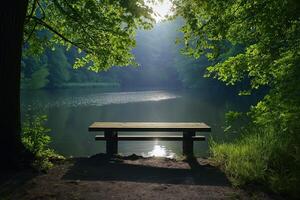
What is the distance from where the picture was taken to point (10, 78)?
688 cm

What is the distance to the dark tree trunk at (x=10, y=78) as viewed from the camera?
670cm

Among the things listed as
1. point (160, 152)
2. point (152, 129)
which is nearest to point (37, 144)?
point (152, 129)

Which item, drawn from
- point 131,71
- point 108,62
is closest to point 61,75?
point 131,71

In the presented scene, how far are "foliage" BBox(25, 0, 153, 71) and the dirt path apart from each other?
9.87ft

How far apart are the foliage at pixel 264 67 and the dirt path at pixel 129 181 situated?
54 cm

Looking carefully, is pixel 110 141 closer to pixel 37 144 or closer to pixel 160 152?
pixel 37 144

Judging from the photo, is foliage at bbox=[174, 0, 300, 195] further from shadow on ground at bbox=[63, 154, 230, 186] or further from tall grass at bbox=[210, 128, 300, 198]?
shadow on ground at bbox=[63, 154, 230, 186]

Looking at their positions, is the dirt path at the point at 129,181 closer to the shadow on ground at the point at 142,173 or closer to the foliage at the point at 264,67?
the shadow on ground at the point at 142,173

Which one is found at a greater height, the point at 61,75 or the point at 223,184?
the point at 61,75

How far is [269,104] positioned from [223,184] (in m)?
1.68

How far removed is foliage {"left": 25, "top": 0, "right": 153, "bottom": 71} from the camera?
30.3ft

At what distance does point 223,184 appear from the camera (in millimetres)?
6473

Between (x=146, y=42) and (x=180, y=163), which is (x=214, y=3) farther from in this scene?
(x=146, y=42)

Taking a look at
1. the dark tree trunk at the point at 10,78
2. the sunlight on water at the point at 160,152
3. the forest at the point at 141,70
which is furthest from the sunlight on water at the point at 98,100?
the dark tree trunk at the point at 10,78
